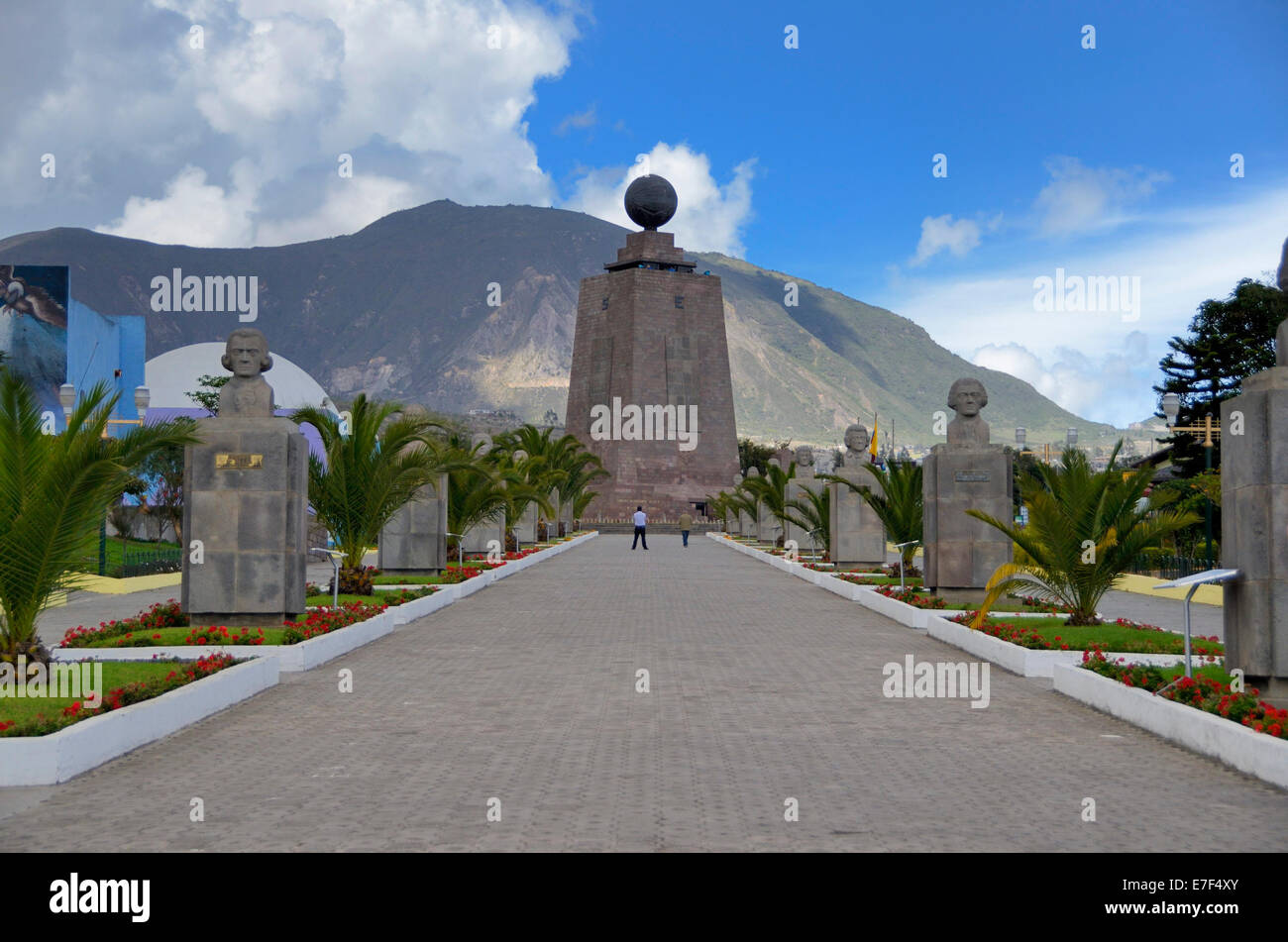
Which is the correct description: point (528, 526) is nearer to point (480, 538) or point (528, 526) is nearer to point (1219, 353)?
point (480, 538)

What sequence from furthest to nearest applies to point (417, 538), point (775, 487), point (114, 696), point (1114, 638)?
point (775, 487)
point (417, 538)
point (1114, 638)
point (114, 696)

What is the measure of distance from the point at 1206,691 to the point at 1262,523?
1.23 metres

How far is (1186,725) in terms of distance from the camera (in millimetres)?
8461

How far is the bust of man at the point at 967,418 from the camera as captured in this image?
57.7 ft

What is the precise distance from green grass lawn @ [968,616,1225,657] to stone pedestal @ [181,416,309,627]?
769 cm

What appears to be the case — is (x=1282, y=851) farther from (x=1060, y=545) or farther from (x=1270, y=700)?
(x=1060, y=545)

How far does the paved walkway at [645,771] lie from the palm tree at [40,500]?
1.86 metres

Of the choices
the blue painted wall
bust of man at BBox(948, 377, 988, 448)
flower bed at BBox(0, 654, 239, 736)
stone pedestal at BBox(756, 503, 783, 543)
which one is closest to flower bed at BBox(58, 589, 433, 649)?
flower bed at BBox(0, 654, 239, 736)

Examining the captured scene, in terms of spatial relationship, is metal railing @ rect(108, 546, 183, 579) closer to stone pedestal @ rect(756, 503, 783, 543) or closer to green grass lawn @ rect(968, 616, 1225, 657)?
green grass lawn @ rect(968, 616, 1225, 657)

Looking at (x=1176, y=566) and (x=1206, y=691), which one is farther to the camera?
(x=1176, y=566)

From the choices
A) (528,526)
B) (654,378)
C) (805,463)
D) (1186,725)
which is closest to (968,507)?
(1186,725)
